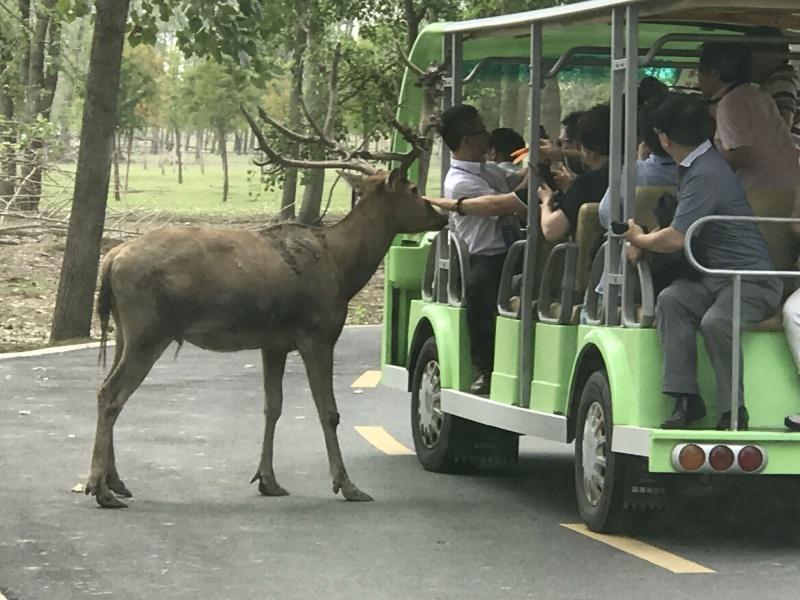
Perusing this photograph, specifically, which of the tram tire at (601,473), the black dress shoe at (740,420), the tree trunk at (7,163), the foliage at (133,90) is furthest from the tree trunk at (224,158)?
the black dress shoe at (740,420)

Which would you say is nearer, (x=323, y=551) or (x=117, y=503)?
(x=323, y=551)

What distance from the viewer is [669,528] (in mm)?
9789

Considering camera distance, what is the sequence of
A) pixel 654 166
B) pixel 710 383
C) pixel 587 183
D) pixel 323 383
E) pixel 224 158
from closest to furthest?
pixel 710 383 < pixel 654 166 < pixel 587 183 < pixel 323 383 < pixel 224 158

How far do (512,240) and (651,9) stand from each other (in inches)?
105

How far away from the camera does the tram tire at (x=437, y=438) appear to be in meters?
11.6

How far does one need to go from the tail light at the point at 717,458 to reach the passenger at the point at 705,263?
248 millimetres

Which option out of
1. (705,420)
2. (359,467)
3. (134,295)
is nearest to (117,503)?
(134,295)

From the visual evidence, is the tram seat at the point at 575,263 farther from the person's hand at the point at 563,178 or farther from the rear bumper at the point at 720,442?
the rear bumper at the point at 720,442

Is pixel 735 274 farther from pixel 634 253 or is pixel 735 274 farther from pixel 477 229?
pixel 477 229

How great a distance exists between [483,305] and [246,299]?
4.44 feet

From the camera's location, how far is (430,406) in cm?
1200

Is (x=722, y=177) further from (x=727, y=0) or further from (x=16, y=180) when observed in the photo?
(x=16, y=180)

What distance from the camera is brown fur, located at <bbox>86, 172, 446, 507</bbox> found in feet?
34.8

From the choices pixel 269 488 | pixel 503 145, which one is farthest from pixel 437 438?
pixel 503 145
